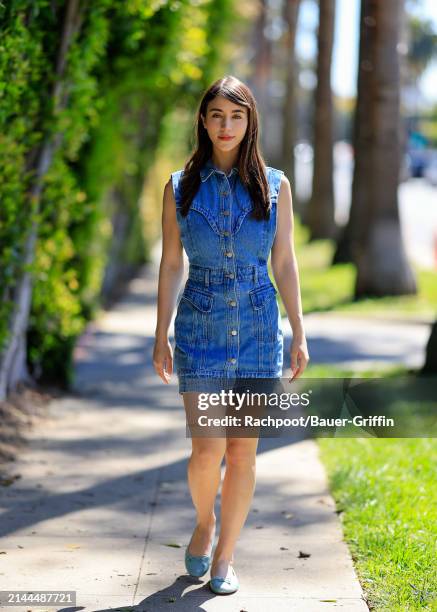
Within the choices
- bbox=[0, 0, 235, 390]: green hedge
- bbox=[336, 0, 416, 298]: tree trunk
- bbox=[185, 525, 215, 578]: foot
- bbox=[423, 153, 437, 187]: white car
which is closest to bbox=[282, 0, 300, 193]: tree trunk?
bbox=[336, 0, 416, 298]: tree trunk

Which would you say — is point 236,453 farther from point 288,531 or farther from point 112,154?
point 112,154

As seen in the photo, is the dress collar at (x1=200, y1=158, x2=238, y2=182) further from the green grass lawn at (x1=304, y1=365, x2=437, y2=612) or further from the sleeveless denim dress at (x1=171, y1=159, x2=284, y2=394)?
the green grass lawn at (x1=304, y1=365, x2=437, y2=612)

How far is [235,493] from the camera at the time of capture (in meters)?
4.35

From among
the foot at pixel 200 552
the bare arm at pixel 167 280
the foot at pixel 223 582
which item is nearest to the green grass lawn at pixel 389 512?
the foot at pixel 223 582

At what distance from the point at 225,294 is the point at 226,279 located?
57mm

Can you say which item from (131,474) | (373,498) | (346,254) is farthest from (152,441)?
(346,254)

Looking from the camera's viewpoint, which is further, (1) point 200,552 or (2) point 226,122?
(1) point 200,552

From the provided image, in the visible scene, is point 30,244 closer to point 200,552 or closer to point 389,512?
point 389,512

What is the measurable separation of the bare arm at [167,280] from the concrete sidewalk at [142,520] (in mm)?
898

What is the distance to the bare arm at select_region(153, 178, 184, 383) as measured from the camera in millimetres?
4336

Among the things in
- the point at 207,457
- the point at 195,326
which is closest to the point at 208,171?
the point at 195,326

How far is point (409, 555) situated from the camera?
471 centimetres

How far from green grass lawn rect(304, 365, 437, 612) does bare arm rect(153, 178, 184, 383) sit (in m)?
1.23

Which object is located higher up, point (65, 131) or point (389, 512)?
point (65, 131)
